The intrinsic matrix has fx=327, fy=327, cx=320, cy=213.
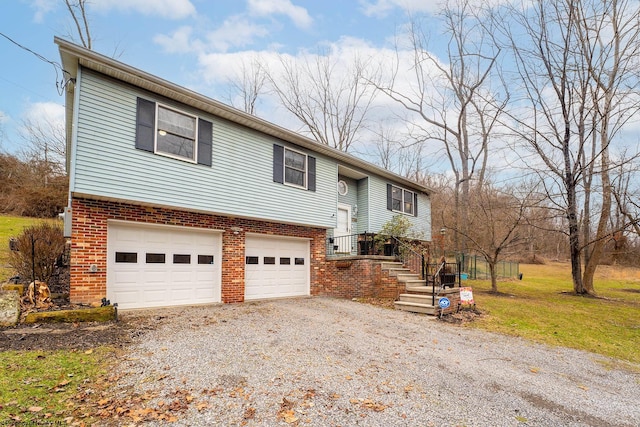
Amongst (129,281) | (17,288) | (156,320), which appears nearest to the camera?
(17,288)

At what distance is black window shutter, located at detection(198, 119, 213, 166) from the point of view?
8.12 m

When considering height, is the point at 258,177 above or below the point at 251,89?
below

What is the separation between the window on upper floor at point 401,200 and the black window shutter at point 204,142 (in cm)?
819

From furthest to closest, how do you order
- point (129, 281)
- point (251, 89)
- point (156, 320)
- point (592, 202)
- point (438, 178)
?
point (438, 178) → point (251, 89) → point (592, 202) → point (129, 281) → point (156, 320)

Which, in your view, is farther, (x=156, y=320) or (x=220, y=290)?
(x=220, y=290)

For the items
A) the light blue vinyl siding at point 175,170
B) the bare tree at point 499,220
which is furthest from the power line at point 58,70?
the bare tree at point 499,220

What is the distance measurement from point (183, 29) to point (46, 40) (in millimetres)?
5698

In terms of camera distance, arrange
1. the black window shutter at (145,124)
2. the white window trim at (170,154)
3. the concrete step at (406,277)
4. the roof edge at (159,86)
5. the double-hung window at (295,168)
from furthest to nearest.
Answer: the double-hung window at (295,168) → the concrete step at (406,277) → the white window trim at (170,154) → the black window shutter at (145,124) → the roof edge at (159,86)

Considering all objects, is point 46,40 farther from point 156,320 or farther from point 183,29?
point 156,320

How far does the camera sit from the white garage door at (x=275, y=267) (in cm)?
970

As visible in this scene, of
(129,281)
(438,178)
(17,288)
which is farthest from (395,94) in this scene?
(17,288)

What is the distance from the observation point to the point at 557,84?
1255 centimetres

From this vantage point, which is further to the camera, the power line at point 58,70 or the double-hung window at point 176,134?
the double-hung window at point 176,134

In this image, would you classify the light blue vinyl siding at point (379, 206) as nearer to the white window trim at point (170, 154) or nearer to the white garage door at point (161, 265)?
the white garage door at point (161, 265)
